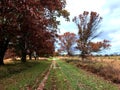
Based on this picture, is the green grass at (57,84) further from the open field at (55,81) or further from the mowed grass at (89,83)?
the mowed grass at (89,83)

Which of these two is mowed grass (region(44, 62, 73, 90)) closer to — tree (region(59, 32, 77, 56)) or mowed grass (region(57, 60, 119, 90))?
mowed grass (region(57, 60, 119, 90))

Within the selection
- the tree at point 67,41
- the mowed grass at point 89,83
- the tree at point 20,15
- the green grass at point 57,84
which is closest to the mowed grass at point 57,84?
the green grass at point 57,84

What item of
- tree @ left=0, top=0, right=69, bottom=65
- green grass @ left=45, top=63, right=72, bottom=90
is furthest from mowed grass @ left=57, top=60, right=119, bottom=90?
tree @ left=0, top=0, right=69, bottom=65

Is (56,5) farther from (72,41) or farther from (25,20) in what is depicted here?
(72,41)

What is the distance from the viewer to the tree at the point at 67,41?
120 m

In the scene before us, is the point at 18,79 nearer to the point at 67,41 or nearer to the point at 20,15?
the point at 20,15

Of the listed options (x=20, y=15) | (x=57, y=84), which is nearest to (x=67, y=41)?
(x=20, y=15)

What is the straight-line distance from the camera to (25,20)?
1094 inches

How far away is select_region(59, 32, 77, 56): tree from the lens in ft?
392

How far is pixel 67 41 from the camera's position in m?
122

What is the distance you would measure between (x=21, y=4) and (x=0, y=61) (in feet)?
53.1

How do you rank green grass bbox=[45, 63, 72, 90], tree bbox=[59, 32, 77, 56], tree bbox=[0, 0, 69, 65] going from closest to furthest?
1. green grass bbox=[45, 63, 72, 90]
2. tree bbox=[0, 0, 69, 65]
3. tree bbox=[59, 32, 77, 56]

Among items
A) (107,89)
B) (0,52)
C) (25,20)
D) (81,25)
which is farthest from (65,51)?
(107,89)

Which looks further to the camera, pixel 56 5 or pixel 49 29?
pixel 49 29
